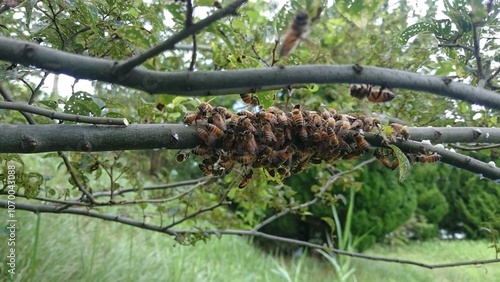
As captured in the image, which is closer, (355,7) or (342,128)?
(355,7)

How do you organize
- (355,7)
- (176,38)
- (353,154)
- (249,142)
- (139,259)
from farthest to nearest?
1. (139,259)
2. (353,154)
3. (249,142)
4. (355,7)
5. (176,38)

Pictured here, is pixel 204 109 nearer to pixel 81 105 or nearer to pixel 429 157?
pixel 81 105

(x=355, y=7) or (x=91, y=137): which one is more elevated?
(x=355, y=7)

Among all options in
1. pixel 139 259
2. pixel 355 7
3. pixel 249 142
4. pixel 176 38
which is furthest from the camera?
pixel 139 259

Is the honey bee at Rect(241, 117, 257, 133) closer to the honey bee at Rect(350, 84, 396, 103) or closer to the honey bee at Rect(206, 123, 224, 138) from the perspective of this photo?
the honey bee at Rect(206, 123, 224, 138)

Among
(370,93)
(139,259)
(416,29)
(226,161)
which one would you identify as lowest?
(139,259)

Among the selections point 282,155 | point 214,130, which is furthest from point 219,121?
point 282,155

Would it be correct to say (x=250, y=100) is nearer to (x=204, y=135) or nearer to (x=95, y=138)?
(x=204, y=135)

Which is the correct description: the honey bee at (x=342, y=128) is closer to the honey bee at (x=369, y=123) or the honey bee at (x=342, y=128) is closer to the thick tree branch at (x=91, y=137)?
the honey bee at (x=369, y=123)
